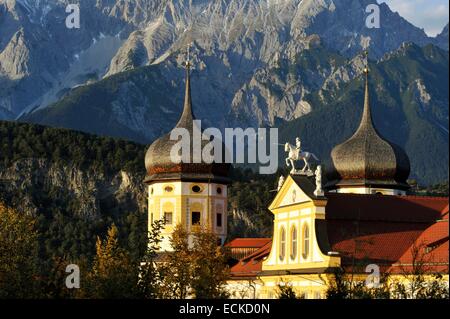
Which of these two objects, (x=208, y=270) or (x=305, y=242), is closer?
(x=208, y=270)

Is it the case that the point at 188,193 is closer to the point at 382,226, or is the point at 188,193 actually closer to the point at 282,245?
the point at 282,245

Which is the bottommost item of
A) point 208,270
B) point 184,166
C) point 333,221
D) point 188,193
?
point 208,270

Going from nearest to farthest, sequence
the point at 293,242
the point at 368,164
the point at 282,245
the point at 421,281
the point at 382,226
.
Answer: the point at 421,281
the point at 382,226
the point at 293,242
the point at 282,245
the point at 368,164

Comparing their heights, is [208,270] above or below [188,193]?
below

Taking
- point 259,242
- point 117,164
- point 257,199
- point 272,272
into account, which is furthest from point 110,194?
point 272,272

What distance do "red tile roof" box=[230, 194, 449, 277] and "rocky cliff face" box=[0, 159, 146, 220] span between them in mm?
97695

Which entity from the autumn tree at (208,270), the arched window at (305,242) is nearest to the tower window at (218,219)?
the autumn tree at (208,270)

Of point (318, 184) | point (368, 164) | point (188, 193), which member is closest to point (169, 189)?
point (188, 193)

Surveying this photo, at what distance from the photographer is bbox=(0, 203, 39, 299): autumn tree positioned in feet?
156

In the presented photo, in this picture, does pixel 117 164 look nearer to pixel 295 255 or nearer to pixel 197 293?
pixel 295 255

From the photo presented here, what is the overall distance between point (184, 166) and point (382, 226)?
29.0 metres

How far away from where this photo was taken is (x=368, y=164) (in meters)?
90.8

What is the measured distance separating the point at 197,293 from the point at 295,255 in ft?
81.3
